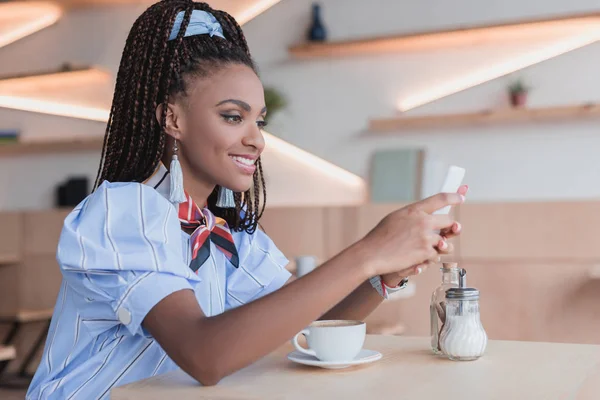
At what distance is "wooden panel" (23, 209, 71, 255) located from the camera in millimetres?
4957

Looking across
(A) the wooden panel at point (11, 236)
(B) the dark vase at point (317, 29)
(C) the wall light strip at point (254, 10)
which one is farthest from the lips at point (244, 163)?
(A) the wooden panel at point (11, 236)

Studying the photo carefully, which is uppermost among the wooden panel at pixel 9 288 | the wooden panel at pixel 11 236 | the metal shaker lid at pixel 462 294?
the metal shaker lid at pixel 462 294

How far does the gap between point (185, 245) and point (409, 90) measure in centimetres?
324

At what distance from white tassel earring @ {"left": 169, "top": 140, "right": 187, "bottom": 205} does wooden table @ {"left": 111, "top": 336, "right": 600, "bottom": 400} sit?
0.31 metres

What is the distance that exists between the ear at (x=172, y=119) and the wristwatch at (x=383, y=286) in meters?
0.43

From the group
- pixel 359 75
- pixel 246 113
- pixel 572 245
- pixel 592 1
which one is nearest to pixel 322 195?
pixel 359 75

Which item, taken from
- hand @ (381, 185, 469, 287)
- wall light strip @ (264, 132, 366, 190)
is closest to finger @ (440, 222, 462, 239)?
hand @ (381, 185, 469, 287)

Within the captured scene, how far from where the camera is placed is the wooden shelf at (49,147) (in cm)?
499

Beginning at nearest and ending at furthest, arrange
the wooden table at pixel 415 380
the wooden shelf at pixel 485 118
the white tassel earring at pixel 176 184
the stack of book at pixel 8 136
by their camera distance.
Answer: the wooden table at pixel 415 380 < the white tassel earring at pixel 176 184 < the wooden shelf at pixel 485 118 < the stack of book at pixel 8 136

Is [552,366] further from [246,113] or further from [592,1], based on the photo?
[592,1]

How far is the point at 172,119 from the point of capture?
1.41 m

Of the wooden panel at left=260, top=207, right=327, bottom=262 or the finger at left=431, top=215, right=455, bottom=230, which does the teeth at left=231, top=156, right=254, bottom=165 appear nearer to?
the finger at left=431, top=215, right=455, bottom=230

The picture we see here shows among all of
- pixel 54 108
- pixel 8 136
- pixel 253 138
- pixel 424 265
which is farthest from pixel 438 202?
pixel 8 136

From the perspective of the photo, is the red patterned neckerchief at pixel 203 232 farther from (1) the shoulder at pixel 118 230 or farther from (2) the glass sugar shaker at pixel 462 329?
(2) the glass sugar shaker at pixel 462 329
